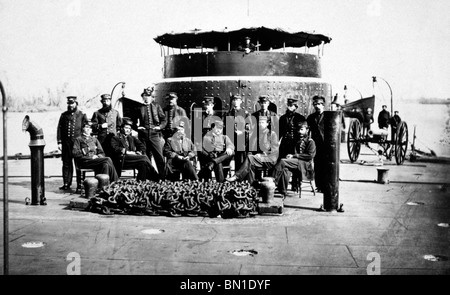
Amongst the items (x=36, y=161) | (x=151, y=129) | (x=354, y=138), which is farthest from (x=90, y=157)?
(x=354, y=138)

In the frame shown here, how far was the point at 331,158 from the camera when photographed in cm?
812

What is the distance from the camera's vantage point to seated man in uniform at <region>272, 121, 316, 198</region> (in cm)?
881

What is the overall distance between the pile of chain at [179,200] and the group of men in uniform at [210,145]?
99 cm

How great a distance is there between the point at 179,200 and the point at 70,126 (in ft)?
12.0

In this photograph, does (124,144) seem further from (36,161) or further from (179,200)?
(179,200)

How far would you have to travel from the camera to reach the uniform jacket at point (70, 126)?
1018 centimetres

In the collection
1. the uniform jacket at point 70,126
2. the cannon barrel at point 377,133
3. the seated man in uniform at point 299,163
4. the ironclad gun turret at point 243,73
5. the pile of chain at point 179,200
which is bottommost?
the pile of chain at point 179,200

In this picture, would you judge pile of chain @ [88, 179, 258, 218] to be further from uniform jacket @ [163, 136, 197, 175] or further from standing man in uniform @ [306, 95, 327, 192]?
standing man in uniform @ [306, 95, 327, 192]

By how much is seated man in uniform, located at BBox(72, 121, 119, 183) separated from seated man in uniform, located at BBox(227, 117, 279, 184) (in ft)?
7.21

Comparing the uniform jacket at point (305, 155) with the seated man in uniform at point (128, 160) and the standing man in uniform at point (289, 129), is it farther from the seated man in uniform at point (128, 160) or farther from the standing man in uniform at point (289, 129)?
the seated man in uniform at point (128, 160)

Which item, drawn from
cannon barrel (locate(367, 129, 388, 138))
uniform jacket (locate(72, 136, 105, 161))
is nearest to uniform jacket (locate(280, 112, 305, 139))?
uniform jacket (locate(72, 136, 105, 161))

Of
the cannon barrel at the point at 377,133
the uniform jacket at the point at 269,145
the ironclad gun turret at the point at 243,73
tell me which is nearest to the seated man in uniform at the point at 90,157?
the uniform jacket at the point at 269,145
